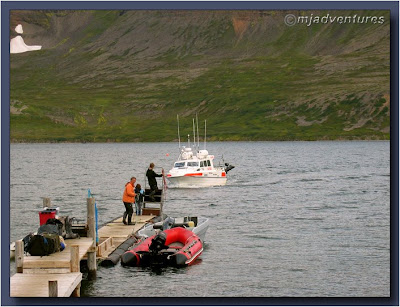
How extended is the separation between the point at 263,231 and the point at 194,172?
107 feet

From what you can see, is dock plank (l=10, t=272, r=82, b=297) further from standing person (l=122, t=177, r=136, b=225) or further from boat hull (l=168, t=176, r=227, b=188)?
boat hull (l=168, t=176, r=227, b=188)

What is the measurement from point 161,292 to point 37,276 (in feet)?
15.8

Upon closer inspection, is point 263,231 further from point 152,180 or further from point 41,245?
point 41,245

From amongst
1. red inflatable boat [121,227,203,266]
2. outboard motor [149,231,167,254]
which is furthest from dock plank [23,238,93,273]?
outboard motor [149,231,167,254]

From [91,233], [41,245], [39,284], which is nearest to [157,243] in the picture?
[91,233]

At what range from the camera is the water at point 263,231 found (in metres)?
28.5

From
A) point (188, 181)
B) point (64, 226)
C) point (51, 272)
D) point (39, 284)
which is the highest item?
point (188, 181)

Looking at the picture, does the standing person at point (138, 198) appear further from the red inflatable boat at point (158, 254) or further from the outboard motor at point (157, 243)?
the outboard motor at point (157, 243)

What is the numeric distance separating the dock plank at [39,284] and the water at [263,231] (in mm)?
3331

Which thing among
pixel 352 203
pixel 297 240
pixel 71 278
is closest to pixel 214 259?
pixel 297 240

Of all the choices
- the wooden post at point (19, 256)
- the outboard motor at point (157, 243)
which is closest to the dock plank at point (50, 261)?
the wooden post at point (19, 256)

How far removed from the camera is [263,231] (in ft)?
150

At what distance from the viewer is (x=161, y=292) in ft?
90.5

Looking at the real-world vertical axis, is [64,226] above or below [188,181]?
below
